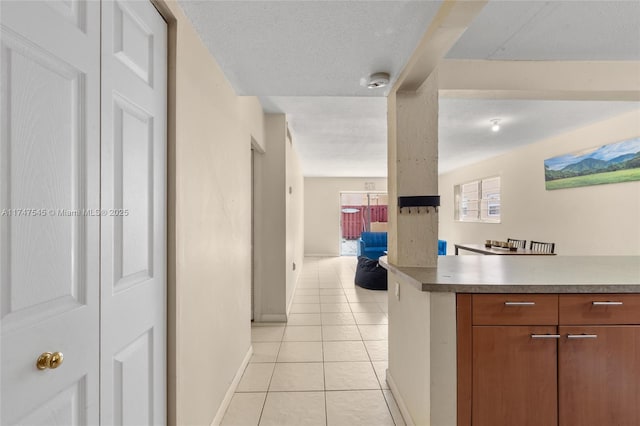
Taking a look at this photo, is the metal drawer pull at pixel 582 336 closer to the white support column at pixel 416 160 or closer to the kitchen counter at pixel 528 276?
the kitchen counter at pixel 528 276

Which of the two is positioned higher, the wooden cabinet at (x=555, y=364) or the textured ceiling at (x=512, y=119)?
the textured ceiling at (x=512, y=119)

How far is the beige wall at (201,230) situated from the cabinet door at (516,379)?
1.39 meters

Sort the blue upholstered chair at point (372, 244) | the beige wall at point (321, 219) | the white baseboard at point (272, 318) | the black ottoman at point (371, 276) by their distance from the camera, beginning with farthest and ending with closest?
the beige wall at point (321, 219) < the blue upholstered chair at point (372, 244) < the black ottoman at point (371, 276) < the white baseboard at point (272, 318)

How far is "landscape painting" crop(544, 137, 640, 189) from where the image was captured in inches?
137

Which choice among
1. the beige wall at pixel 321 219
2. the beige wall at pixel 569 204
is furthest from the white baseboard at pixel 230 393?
Answer: the beige wall at pixel 321 219

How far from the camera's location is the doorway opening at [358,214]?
10094 millimetres

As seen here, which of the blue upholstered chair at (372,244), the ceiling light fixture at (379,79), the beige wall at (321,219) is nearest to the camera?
the ceiling light fixture at (379,79)

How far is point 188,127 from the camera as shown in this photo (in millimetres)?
1399

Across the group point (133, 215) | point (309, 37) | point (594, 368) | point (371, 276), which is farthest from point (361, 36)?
point (371, 276)
